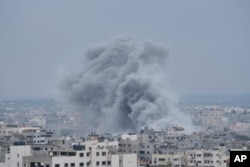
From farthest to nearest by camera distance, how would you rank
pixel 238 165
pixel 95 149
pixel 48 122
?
pixel 48 122
pixel 95 149
pixel 238 165

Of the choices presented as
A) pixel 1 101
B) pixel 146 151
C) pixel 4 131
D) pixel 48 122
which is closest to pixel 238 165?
pixel 146 151

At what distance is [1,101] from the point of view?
3342 inches

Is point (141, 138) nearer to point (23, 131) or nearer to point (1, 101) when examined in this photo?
point (23, 131)

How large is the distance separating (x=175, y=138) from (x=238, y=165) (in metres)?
34.0

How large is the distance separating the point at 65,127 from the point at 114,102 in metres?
5.49

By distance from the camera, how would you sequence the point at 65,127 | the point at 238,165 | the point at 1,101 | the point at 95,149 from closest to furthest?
the point at 238,165
the point at 95,149
the point at 65,127
the point at 1,101

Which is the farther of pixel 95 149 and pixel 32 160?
pixel 95 149

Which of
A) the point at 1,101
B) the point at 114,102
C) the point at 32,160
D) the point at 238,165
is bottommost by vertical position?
the point at 238,165

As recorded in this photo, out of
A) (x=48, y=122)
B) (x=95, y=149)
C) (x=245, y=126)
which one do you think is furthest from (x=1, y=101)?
(x=95, y=149)

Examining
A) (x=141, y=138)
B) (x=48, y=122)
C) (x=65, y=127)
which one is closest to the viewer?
(x=141, y=138)

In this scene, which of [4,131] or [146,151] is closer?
[146,151]

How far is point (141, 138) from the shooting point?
3312 cm

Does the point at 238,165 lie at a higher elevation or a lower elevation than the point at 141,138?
lower

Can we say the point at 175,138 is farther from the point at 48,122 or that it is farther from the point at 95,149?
the point at 48,122
